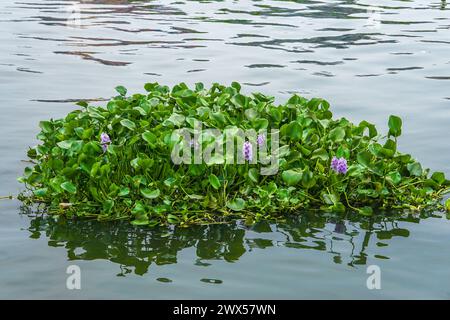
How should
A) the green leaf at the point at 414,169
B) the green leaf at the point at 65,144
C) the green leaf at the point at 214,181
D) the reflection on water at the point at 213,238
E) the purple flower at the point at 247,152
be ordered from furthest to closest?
1. the green leaf at the point at 414,169
2. the green leaf at the point at 65,144
3. the purple flower at the point at 247,152
4. the green leaf at the point at 214,181
5. the reflection on water at the point at 213,238

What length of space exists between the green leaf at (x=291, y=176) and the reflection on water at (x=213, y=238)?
30 centimetres

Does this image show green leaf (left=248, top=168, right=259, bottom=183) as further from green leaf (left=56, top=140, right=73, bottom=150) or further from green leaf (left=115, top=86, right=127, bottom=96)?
green leaf (left=115, top=86, right=127, bottom=96)

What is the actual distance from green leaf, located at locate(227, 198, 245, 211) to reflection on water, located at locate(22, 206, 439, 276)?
0.55 ft

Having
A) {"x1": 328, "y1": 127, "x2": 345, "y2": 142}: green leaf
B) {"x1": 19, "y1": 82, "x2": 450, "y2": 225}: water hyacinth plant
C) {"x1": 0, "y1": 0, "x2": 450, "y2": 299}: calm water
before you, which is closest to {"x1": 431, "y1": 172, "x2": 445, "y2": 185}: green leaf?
{"x1": 19, "y1": 82, "x2": 450, "y2": 225}: water hyacinth plant

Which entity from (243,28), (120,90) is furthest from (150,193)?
(243,28)

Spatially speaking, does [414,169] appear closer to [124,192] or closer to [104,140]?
[124,192]

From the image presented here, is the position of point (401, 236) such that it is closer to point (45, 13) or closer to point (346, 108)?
point (346, 108)

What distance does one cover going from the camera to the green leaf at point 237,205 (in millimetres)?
6062

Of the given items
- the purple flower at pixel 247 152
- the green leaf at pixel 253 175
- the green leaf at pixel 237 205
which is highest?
the purple flower at pixel 247 152

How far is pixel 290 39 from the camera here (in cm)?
1472

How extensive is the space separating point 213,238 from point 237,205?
33 cm

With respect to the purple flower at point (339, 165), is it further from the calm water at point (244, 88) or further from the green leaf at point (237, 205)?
the green leaf at point (237, 205)

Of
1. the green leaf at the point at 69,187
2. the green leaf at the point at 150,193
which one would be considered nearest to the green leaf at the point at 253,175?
the green leaf at the point at 150,193

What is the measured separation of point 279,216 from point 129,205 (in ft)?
3.91
